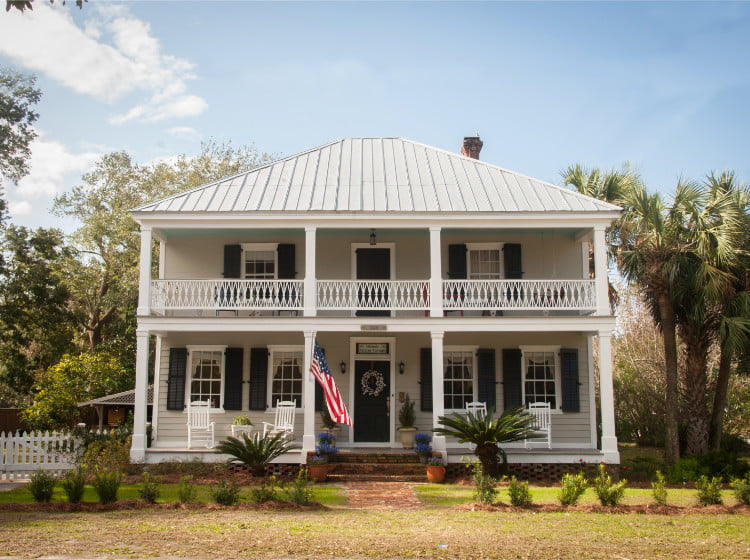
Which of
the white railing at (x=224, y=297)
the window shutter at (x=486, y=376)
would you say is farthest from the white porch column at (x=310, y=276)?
the window shutter at (x=486, y=376)

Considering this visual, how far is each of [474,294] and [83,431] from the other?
945 centimetres

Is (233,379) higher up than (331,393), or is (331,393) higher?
(233,379)

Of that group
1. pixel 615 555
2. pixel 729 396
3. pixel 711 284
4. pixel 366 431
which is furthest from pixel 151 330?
pixel 729 396

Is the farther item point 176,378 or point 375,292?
point 176,378

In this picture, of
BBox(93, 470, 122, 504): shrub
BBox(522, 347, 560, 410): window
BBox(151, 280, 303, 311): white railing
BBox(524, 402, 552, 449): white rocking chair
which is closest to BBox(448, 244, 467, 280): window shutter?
BBox(522, 347, 560, 410): window

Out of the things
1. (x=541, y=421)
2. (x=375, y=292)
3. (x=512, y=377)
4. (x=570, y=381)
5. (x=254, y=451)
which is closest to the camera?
(x=254, y=451)

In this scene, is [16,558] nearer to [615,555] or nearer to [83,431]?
[615,555]

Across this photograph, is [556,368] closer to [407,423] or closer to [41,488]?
[407,423]

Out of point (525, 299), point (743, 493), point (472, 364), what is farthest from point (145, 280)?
point (743, 493)

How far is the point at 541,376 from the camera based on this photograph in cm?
1634

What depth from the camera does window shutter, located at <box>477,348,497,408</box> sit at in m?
16.0

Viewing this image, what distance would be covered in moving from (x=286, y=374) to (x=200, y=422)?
87.9 inches

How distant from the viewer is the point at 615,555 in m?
7.23

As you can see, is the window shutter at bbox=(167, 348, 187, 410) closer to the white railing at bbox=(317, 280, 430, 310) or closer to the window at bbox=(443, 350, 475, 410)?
the white railing at bbox=(317, 280, 430, 310)
